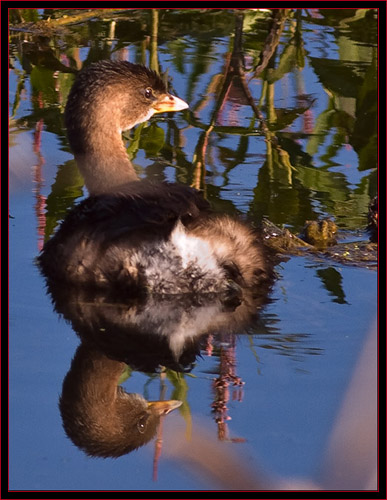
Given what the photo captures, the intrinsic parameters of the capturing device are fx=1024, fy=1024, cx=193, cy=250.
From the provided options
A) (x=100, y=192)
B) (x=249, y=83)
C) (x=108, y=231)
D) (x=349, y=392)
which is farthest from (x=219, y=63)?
(x=349, y=392)

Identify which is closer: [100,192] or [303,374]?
[303,374]

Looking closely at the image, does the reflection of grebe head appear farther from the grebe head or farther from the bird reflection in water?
the grebe head

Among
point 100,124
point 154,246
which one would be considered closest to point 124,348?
point 154,246

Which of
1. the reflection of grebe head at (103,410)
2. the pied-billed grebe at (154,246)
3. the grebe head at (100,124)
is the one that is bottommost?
the reflection of grebe head at (103,410)

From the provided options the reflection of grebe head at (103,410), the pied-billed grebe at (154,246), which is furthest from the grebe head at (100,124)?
the reflection of grebe head at (103,410)

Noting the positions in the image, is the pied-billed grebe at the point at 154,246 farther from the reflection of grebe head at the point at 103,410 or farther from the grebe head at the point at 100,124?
the reflection of grebe head at the point at 103,410

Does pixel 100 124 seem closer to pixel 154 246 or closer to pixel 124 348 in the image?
pixel 154 246

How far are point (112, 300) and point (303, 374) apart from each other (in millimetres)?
1109

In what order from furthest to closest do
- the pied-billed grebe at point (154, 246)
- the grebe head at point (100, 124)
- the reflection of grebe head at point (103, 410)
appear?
the grebe head at point (100, 124) < the pied-billed grebe at point (154, 246) < the reflection of grebe head at point (103, 410)

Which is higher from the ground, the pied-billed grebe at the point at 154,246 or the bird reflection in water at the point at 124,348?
the pied-billed grebe at the point at 154,246

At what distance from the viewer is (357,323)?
4602 mm

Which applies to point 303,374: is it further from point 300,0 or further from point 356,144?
point 300,0

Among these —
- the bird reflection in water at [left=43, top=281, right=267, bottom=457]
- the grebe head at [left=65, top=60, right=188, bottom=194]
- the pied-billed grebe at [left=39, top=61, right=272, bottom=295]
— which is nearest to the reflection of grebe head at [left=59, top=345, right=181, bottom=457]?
the bird reflection in water at [left=43, top=281, right=267, bottom=457]

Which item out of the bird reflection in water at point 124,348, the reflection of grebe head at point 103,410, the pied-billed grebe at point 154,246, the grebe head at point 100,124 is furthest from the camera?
the grebe head at point 100,124
